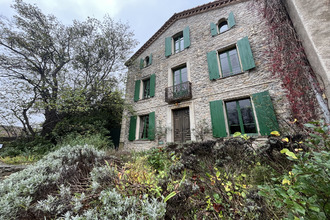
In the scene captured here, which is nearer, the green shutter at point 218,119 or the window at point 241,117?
the window at point 241,117

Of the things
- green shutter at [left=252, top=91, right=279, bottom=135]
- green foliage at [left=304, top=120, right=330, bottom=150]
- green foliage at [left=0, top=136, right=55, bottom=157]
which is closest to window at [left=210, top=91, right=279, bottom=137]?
green shutter at [left=252, top=91, right=279, bottom=135]

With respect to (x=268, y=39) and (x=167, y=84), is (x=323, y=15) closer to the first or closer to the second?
(x=268, y=39)

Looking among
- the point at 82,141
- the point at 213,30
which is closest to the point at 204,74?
the point at 213,30

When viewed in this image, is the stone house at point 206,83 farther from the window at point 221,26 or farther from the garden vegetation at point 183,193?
the garden vegetation at point 183,193

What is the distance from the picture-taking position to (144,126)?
7.80 m

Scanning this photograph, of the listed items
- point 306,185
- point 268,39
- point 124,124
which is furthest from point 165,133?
point 268,39

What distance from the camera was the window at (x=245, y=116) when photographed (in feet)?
13.9

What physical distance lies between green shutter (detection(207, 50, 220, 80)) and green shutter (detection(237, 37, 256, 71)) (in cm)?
103

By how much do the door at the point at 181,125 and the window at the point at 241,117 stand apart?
1.95m

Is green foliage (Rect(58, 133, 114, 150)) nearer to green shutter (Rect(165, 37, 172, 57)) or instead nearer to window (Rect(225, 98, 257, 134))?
window (Rect(225, 98, 257, 134))

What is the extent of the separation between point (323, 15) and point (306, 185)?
15.3 ft

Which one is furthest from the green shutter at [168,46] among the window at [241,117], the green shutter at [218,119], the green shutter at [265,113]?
the green shutter at [265,113]

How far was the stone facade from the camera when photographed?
4.87 m

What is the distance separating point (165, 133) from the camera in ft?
21.2
